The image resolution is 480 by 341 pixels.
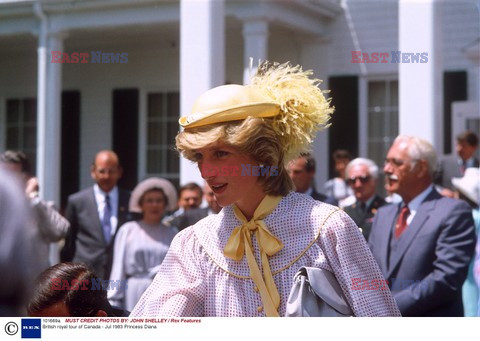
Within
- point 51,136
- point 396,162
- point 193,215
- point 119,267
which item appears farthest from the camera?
point 51,136

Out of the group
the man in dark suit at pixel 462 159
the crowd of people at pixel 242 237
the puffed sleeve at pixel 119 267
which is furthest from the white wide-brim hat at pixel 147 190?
the man in dark suit at pixel 462 159

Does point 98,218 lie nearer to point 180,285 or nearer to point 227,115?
point 180,285

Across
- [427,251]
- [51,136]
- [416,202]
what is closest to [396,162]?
[416,202]

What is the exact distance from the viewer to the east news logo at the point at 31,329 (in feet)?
9.15

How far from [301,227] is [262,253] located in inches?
5.4

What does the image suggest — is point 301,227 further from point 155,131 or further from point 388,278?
point 155,131

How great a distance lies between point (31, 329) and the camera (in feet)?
9.25

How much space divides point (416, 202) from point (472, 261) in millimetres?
475

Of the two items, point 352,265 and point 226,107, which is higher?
point 226,107

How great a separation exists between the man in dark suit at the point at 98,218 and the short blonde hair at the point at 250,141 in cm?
330

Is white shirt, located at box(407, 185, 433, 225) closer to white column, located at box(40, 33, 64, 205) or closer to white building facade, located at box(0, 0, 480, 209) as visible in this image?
white building facade, located at box(0, 0, 480, 209)

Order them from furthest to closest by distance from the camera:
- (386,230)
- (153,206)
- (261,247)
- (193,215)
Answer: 1. (193,215)
2. (153,206)
3. (386,230)
4. (261,247)

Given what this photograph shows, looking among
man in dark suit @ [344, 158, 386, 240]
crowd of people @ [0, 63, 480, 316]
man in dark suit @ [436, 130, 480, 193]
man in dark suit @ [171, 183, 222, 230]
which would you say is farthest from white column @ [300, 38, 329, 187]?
crowd of people @ [0, 63, 480, 316]

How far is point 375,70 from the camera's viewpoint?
32.6 ft
